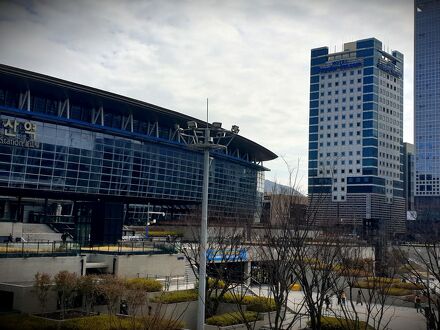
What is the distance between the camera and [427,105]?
146 meters

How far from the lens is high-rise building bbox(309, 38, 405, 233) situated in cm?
11281

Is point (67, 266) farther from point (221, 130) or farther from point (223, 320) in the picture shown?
point (221, 130)

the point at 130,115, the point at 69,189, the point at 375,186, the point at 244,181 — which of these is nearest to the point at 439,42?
the point at 375,186

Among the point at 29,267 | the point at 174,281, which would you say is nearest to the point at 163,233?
the point at 174,281

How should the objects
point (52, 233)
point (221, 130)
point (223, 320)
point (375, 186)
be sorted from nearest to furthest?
point (221, 130) → point (223, 320) → point (52, 233) → point (375, 186)

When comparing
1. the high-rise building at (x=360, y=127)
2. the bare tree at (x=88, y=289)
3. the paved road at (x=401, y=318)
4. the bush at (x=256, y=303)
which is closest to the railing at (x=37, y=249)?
the bare tree at (x=88, y=289)

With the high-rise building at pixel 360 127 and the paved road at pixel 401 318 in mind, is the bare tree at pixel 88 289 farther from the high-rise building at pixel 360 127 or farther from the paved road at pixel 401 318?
the high-rise building at pixel 360 127

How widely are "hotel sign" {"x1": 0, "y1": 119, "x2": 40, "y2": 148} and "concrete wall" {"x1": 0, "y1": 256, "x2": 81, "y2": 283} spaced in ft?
91.5

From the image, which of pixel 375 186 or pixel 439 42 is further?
pixel 439 42

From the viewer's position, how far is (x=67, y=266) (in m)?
29.5

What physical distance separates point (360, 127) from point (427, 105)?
142ft

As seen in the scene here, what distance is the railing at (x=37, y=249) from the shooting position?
90.3ft

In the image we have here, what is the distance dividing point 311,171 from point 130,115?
194ft

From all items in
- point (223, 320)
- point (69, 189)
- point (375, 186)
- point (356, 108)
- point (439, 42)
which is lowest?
point (223, 320)
